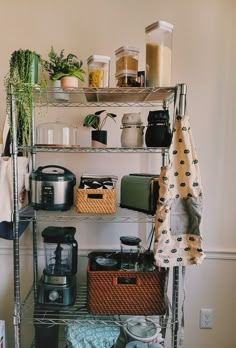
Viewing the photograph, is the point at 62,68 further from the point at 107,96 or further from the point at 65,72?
the point at 107,96

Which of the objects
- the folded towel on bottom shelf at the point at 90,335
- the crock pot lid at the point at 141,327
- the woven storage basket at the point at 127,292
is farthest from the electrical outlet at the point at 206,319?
the folded towel on bottom shelf at the point at 90,335

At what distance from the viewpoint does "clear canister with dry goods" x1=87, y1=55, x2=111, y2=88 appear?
4.54 ft

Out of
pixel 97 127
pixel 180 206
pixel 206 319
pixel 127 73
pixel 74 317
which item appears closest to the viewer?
pixel 180 206

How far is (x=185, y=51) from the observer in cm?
166

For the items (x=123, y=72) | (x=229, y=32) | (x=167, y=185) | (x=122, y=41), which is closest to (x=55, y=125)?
(x=123, y=72)

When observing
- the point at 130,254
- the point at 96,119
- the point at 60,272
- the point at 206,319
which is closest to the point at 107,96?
the point at 96,119

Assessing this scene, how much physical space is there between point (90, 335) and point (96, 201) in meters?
0.67

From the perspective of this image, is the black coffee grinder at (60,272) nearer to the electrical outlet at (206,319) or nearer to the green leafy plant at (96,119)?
the green leafy plant at (96,119)

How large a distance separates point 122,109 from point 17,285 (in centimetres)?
114

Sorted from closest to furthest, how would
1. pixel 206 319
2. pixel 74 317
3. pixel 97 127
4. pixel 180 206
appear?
pixel 180 206, pixel 74 317, pixel 97 127, pixel 206 319

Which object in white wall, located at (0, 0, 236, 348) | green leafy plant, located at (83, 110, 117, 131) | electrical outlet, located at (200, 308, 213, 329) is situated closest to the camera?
green leafy plant, located at (83, 110, 117, 131)

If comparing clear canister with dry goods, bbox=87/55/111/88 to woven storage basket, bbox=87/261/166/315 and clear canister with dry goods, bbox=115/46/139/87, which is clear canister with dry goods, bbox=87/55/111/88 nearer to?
clear canister with dry goods, bbox=115/46/139/87

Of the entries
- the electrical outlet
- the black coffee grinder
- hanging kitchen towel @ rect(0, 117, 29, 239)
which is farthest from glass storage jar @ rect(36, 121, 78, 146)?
the electrical outlet

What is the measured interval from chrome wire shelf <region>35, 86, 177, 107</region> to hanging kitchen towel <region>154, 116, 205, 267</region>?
25 centimetres
